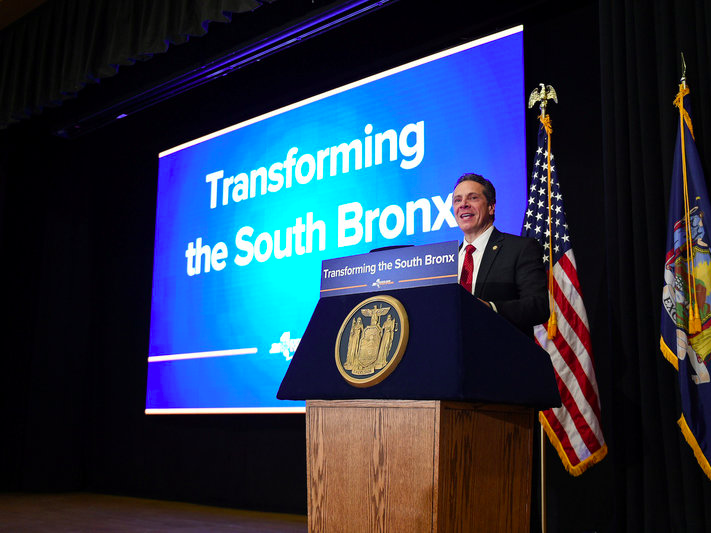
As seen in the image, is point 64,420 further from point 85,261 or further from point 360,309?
point 360,309

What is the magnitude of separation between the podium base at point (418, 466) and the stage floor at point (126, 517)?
73.8 inches

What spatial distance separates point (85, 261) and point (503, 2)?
3.86m

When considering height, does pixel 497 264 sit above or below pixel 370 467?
above

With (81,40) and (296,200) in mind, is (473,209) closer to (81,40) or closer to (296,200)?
(296,200)

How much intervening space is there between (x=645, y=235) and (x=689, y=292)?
1.14 feet

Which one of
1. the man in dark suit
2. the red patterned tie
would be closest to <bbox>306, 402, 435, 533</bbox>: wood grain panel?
the man in dark suit

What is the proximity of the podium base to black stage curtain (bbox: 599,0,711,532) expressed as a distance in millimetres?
1045

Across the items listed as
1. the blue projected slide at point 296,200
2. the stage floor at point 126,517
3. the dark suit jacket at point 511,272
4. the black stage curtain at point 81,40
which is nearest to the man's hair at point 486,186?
the dark suit jacket at point 511,272

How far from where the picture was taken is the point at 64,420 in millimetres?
5699

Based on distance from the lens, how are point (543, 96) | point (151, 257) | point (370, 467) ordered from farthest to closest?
point (151, 257) < point (543, 96) < point (370, 467)

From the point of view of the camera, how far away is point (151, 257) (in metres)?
5.75

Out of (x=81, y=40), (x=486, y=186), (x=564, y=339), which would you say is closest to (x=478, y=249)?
(x=486, y=186)

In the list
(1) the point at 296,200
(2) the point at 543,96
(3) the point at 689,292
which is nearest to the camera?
(3) the point at 689,292

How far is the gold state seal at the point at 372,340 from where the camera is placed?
1.77 meters
